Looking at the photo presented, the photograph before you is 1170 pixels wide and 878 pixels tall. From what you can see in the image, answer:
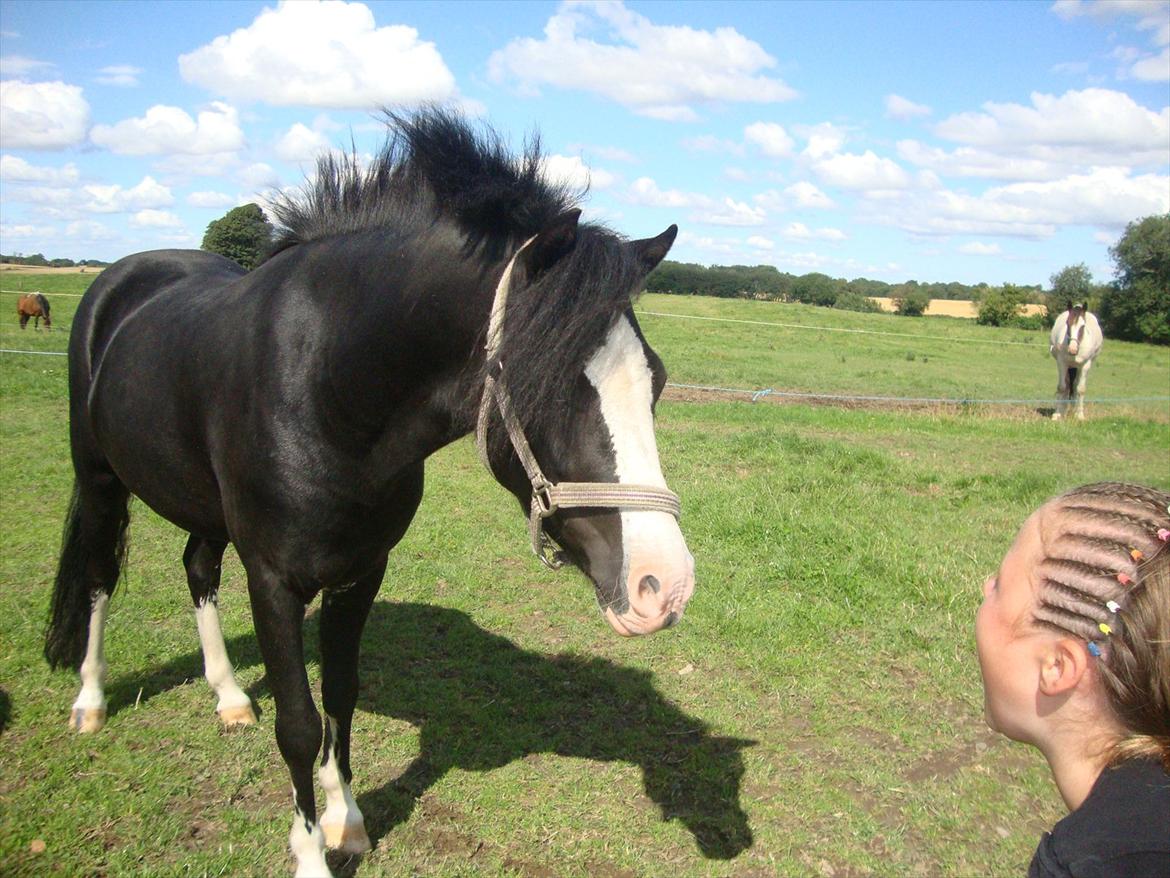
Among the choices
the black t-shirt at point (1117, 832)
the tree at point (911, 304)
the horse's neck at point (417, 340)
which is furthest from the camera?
the tree at point (911, 304)

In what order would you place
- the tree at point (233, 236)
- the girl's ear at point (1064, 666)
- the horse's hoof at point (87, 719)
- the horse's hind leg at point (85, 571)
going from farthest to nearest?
the tree at point (233, 236) < the horse's hind leg at point (85, 571) < the horse's hoof at point (87, 719) < the girl's ear at point (1064, 666)

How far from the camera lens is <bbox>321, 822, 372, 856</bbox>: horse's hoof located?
119 inches

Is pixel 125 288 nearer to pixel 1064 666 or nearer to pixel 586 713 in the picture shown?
pixel 586 713

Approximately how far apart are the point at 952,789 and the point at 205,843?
3.00 m

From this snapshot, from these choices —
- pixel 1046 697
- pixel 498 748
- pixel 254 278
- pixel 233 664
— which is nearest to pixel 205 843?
pixel 498 748

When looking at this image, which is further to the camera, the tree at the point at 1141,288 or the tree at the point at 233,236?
the tree at the point at 1141,288

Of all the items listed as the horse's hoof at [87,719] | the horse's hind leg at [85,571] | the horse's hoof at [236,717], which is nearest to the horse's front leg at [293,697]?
the horse's hoof at [236,717]

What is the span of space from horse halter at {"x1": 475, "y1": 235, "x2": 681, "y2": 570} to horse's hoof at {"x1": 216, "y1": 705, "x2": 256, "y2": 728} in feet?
7.92

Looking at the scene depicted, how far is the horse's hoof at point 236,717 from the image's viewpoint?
3.88m

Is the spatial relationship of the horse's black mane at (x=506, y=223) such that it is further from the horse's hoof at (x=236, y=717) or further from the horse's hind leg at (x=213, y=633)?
the horse's hoof at (x=236, y=717)

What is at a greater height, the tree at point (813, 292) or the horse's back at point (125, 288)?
the tree at point (813, 292)

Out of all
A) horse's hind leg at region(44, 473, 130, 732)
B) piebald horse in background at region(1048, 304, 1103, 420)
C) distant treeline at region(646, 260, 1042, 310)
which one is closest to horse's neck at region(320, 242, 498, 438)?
horse's hind leg at region(44, 473, 130, 732)

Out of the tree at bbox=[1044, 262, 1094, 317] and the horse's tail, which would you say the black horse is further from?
the tree at bbox=[1044, 262, 1094, 317]

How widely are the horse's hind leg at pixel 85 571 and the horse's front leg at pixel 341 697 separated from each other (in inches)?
62.8
